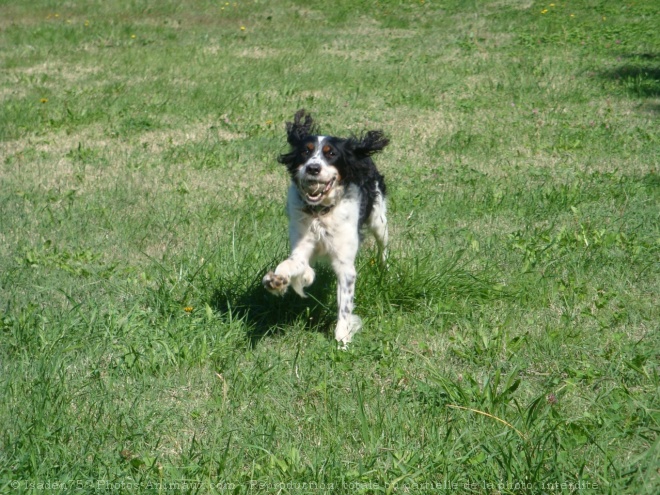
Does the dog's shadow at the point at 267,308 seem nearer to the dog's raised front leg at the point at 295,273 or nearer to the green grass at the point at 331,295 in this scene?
the green grass at the point at 331,295

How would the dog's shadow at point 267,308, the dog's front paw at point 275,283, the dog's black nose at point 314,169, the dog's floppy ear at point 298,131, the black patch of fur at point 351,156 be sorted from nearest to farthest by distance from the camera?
the dog's front paw at point 275,283 → the dog's black nose at point 314,169 → the dog's shadow at point 267,308 → the black patch of fur at point 351,156 → the dog's floppy ear at point 298,131

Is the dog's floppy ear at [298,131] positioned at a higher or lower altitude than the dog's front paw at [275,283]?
higher

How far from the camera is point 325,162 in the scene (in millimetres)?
4938

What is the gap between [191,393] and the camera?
163 inches

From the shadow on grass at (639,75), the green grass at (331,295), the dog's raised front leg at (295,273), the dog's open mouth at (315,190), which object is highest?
the dog's open mouth at (315,190)

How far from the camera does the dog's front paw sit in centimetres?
445

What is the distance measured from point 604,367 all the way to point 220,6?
52.3 ft

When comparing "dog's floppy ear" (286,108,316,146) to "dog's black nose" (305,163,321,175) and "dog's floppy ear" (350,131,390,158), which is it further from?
"dog's black nose" (305,163,321,175)

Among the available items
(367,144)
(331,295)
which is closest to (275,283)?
(331,295)

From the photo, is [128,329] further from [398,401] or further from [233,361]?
[398,401]

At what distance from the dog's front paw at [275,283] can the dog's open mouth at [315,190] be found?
581 millimetres

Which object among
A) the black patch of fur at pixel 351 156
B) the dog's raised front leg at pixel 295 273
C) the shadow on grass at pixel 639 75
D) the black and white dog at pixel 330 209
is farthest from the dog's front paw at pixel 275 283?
the shadow on grass at pixel 639 75

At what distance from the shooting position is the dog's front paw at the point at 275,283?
4.45m

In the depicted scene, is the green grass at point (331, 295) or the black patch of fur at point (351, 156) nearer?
the green grass at point (331, 295)
